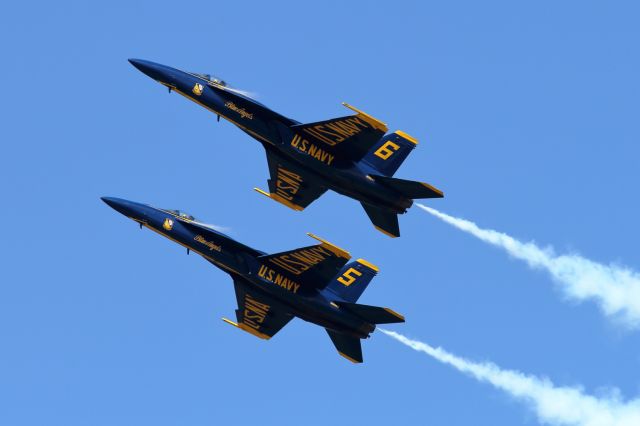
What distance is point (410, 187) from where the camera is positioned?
74.6m

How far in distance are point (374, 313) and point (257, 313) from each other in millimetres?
6972

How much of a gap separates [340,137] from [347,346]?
985cm

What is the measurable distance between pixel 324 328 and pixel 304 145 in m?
8.56

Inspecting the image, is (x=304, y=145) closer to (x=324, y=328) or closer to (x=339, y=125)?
(x=339, y=125)

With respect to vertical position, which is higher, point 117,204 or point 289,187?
point 289,187

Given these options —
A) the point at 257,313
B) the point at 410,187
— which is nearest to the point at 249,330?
the point at 257,313

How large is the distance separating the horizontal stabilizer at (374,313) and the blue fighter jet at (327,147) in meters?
Result: 5.08

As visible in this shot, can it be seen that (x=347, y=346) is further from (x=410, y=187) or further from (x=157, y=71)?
(x=157, y=71)

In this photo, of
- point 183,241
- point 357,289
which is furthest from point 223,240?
point 357,289

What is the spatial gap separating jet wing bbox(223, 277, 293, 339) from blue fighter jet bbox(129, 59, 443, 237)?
4.79 metres

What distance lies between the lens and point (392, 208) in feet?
249

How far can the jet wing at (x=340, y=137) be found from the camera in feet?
243

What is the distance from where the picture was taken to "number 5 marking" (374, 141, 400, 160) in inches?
3009

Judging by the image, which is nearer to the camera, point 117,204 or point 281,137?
point 117,204
